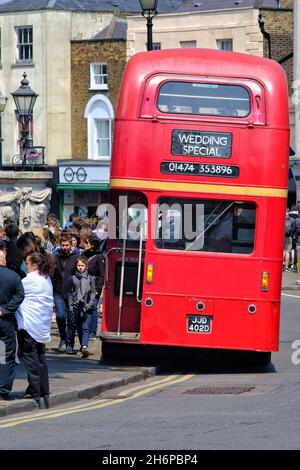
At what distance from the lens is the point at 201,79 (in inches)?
747

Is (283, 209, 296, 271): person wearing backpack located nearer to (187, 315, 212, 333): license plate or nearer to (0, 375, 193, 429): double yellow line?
(187, 315, 212, 333): license plate

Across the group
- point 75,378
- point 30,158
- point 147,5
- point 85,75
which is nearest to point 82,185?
point 30,158

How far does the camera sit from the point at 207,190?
1886cm

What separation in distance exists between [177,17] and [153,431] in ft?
153

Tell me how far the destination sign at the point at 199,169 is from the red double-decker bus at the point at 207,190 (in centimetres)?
1

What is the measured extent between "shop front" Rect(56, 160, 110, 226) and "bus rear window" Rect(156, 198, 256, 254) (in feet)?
135

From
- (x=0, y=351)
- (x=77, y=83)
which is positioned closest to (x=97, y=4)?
(x=77, y=83)

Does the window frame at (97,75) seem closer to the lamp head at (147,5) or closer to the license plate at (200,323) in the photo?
the lamp head at (147,5)

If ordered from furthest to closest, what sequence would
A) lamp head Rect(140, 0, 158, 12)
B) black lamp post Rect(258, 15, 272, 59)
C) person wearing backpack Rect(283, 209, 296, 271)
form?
black lamp post Rect(258, 15, 272, 59)
person wearing backpack Rect(283, 209, 296, 271)
lamp head Rect(140, 0, 158, 12)

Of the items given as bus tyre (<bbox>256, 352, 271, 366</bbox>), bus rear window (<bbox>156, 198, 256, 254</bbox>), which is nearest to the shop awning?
bus tyre (<bbox>256, 352, 271, 366</bbox>)

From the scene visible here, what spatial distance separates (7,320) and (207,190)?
4.25 m

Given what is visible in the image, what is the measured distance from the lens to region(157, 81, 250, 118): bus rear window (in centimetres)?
1883

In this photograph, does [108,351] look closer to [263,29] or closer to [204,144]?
[204,144]

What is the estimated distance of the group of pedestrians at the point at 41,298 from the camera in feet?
51.4
